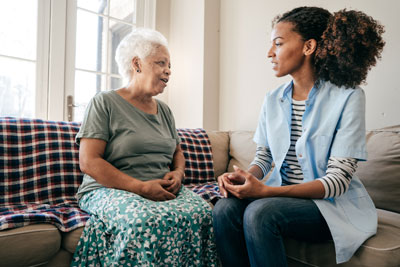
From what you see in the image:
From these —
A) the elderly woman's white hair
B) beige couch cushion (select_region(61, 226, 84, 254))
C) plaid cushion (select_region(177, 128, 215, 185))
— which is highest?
the elderly woman's white hair

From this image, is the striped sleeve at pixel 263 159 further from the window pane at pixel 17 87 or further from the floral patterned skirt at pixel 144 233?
the window pane at pixel 17 87

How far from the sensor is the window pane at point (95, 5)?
8.55 ft

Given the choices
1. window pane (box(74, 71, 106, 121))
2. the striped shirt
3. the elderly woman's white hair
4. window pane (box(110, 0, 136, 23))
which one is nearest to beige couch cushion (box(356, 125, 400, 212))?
the striped shirt

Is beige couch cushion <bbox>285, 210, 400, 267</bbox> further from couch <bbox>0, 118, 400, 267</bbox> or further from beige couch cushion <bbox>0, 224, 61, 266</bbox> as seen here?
beige couch cushion <bbox>0, 224, 61, 266</bbox>

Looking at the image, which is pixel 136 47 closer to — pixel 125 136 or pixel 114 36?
pixel 125 136

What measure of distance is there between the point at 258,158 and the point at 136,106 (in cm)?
61

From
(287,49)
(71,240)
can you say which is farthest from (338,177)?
(71,240)

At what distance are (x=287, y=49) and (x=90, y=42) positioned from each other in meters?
2.00

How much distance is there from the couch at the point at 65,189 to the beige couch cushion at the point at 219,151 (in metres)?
0.05

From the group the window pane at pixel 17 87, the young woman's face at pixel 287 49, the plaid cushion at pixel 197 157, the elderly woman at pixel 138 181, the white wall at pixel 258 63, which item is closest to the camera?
the elderly woman at pixel 138 181

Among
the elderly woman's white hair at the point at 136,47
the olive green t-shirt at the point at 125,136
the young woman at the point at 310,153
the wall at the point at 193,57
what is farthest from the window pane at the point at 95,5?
the young woman at the point at 310,153

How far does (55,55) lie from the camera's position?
242cm

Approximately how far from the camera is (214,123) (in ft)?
9.28

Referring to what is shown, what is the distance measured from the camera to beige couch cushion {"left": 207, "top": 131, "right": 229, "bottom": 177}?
205 cm
